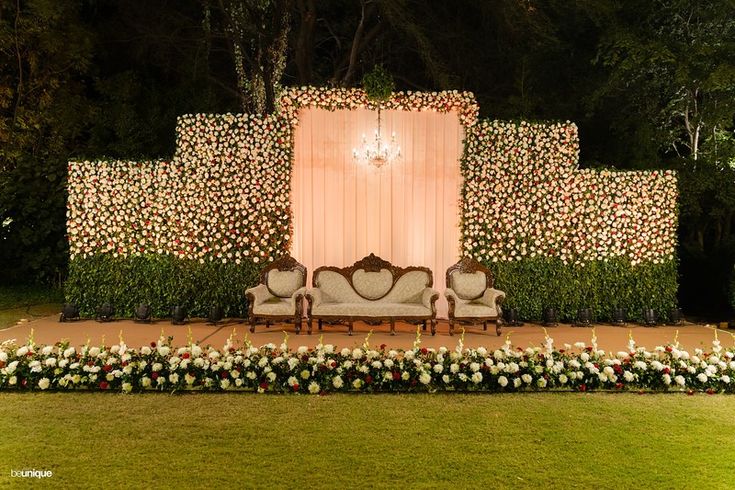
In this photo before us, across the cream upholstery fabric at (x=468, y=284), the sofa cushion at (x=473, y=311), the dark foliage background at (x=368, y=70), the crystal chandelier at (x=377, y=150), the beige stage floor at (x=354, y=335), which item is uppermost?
the dark foliage background at (x=368, y=70)

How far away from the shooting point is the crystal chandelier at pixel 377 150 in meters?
9.39

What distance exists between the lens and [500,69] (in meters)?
15.8

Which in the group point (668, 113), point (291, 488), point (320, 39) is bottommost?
point (291, 488)

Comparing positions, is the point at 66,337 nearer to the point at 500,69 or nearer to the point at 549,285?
the point at 549,285

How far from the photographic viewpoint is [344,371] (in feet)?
17.7

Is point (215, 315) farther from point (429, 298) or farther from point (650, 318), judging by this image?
point (650, 318)

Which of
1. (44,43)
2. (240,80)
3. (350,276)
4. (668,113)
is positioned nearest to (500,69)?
(668,113)

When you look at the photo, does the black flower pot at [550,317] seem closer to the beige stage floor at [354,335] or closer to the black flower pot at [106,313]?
the beige stage floor at [354,335]

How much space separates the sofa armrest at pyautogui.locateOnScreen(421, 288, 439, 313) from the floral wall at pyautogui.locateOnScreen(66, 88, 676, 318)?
1.10m

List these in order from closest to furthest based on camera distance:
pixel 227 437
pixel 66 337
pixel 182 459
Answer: pixel 182 459, pixel 227 437, pixel 66 337

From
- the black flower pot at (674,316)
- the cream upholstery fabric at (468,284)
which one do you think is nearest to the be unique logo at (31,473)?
the cream upholstery fabric at (468,284)

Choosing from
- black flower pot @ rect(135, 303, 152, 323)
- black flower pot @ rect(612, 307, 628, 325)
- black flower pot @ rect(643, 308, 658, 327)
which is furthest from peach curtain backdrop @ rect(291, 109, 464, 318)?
black flower pot @ rect(643, 308, 658, 327)

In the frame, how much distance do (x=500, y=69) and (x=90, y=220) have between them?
10.4 metres

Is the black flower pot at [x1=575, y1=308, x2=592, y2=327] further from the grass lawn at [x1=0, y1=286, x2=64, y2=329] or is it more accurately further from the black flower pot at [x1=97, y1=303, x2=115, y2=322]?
the grass lawn at [x1=0, y1=286, x2=64, y2=329]
